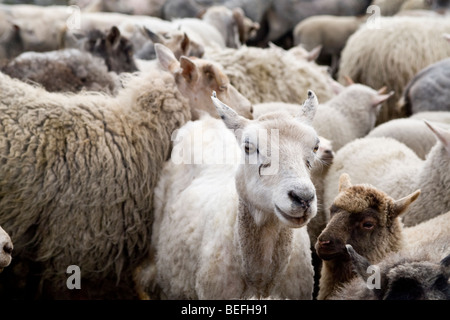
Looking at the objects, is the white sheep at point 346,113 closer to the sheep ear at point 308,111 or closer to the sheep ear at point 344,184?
the sheep ear at point 344,184

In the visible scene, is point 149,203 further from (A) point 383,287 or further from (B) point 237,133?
(A) point 383,287

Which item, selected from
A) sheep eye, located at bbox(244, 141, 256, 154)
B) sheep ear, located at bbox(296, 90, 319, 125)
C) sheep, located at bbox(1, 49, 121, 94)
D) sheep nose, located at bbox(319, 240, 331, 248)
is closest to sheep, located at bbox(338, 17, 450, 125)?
sheep, located at bbox(1, 49, 121, 94)

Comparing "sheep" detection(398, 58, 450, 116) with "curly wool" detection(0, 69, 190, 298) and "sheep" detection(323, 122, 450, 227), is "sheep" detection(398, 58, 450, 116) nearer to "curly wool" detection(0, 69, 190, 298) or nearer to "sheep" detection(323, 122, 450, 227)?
"sheep" detection(323, 122, 450, 227)

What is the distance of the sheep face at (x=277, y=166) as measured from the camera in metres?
2.75

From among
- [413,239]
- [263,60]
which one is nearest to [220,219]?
[413,239]

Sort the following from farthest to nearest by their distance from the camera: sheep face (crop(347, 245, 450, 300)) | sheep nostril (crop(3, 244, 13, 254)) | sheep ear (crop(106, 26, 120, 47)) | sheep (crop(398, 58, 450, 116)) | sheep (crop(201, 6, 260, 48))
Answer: sheep (crop(201, 6, 260, 48)), sheep ear (crop(106, 26, 120, 47)), sheep (crop(398, 58, 450, 116)), sheep nostril (crop(3, 244, 13, 254)), sheep face (crop(347, 245, 450, 300))

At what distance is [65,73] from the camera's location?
17.7ft

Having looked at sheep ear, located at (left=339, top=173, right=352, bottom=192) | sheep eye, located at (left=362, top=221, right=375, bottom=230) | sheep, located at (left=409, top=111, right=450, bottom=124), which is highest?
sheep eye, located at (left=362, top=221, right=375, bottom=230)

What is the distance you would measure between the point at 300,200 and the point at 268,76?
348 centimetres

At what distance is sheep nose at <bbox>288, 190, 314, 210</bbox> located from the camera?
2.71 metres

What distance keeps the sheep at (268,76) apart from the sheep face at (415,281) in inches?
134

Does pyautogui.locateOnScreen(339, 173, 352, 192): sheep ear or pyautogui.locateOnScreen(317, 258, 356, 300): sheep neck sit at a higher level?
pyautogui.locateOnScreen(339, 173, 352, 192): sheep ear

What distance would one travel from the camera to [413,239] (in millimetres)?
3439

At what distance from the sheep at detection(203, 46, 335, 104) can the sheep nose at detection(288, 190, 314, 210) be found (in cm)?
313
